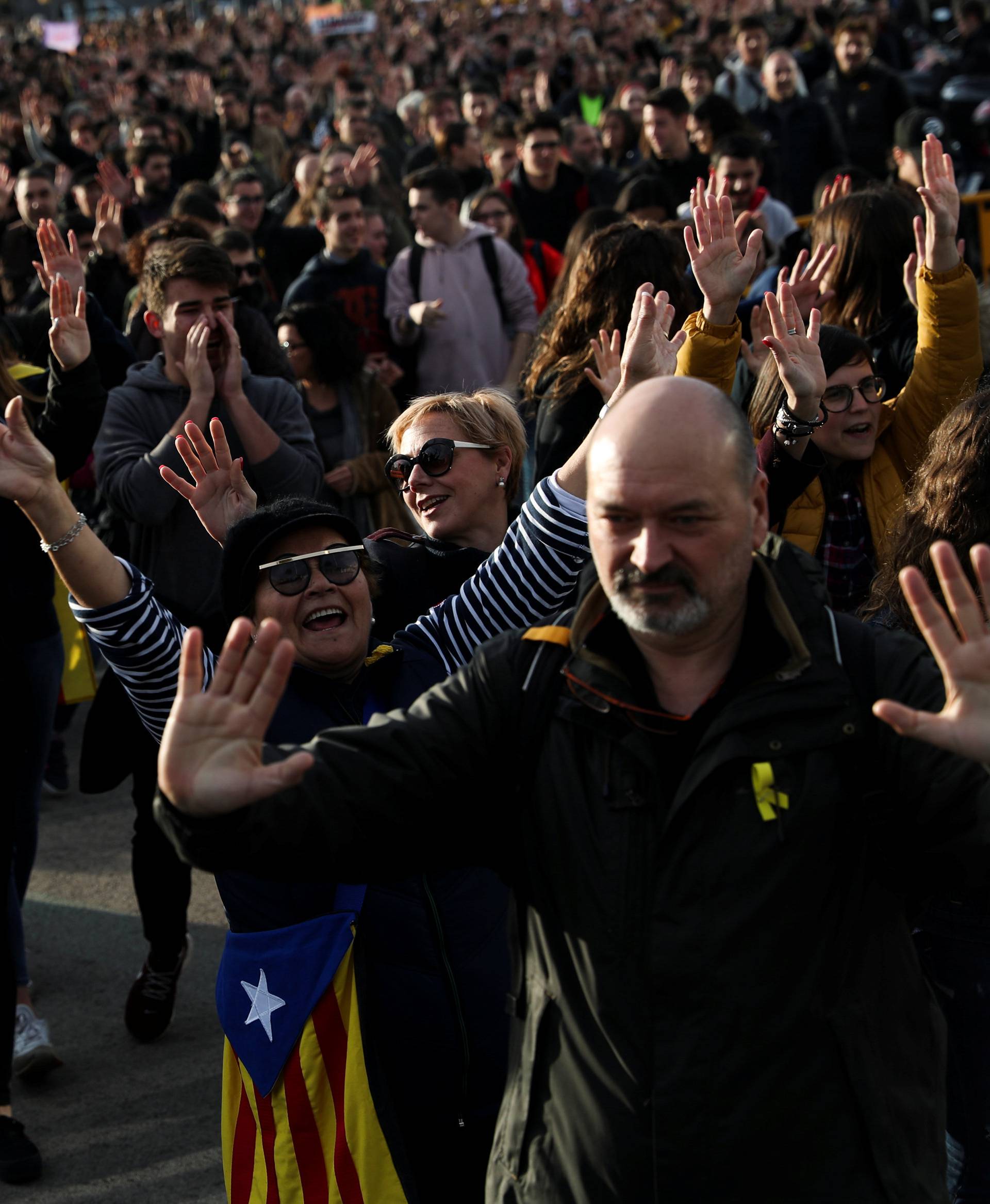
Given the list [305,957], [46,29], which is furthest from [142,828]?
[46,29]

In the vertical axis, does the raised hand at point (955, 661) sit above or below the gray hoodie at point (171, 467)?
above

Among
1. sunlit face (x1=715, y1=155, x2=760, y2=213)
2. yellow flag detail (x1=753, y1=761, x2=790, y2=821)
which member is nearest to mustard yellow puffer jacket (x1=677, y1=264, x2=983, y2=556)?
yellow flag detail (x1=753, y1=761, x2=790, y2=821)

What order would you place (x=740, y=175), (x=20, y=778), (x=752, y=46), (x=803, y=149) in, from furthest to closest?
(x=752, y=46) < (x=803, y=149) < (x=740, y=175) < (x=20, y=778)

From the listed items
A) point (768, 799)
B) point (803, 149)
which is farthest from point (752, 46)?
point (768, 799)

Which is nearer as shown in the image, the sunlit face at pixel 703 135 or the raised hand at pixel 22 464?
the raised hand at pixel 22 464

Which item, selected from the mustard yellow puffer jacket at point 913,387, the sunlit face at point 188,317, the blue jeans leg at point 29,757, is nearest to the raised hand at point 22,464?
the blue jeans leg at point 29,757

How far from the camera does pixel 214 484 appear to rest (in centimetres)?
337

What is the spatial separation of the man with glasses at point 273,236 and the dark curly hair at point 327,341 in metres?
2.86

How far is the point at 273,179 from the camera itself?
12.7m

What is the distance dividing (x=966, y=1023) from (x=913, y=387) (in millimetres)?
1808

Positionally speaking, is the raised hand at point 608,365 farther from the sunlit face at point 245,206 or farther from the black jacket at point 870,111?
the black jacket at point 870,111

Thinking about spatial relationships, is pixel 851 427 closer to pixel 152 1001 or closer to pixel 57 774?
pixel 152 1001

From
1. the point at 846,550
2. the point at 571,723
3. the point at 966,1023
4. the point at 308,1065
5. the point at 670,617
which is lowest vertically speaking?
the point at 966,1023

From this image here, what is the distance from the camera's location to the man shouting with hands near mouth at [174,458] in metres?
4.34
